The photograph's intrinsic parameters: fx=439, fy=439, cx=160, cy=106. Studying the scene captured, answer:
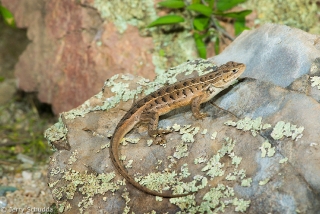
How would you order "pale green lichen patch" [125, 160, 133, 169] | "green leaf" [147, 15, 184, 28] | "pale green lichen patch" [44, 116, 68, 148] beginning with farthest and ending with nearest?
"green leaf" [147, 15, 184, 28], "pale green lichen patch" [44, 116, 68, 148], "pale green lichen patch" [125, 160, 133, 169]

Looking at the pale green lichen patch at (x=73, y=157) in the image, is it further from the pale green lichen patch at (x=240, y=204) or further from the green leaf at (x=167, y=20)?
the green leaf at (x=167, y=20)

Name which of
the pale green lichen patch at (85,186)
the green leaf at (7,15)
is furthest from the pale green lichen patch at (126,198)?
the green leaf at (7,15)

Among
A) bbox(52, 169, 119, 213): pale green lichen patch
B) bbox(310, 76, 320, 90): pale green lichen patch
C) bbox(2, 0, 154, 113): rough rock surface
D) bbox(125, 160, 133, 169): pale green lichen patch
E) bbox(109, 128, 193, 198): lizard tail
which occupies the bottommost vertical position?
bbox(2, 0, 154, 113): rough rock surface

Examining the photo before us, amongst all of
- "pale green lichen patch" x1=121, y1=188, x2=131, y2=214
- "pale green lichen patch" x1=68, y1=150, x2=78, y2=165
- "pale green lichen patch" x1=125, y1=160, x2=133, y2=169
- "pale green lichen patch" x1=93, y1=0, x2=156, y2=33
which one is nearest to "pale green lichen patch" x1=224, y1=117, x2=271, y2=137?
"pale green lichen patch" x1=125, y1=160, x2=133, y2=169

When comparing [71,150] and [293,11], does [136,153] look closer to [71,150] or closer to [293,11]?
[71,150]

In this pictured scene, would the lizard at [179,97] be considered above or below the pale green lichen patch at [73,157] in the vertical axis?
above

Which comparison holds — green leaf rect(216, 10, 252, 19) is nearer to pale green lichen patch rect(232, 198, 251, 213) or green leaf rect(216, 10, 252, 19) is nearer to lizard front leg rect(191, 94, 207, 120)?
lizard front leg rect(191, 94, 207, 120)

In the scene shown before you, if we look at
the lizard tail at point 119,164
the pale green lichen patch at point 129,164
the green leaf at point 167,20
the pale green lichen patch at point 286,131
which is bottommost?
the pale green lichen patch at point 129,164
